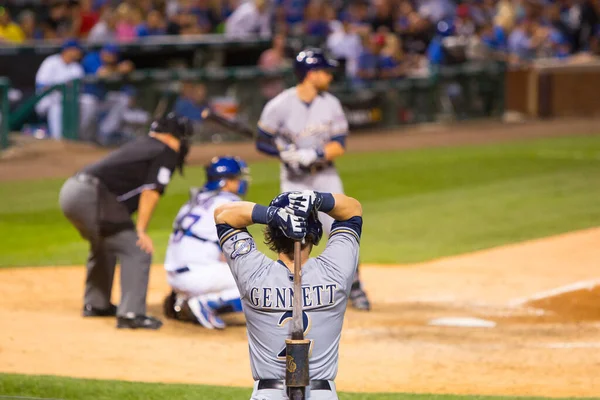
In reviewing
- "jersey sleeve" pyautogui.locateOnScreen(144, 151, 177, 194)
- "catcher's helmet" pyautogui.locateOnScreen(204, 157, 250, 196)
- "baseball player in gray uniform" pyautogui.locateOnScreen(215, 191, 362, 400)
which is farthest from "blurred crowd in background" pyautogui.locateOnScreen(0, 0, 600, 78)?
"baseball player in gray uniform" pyautogui.locateOnScreen(215, 191, 362, 400)

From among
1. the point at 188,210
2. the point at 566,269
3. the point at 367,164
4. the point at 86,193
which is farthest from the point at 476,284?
the point at 367,164

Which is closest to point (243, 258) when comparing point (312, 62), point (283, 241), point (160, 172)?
point (283, 241)

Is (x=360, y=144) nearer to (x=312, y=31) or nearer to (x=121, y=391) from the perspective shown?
(x=312, y=31)

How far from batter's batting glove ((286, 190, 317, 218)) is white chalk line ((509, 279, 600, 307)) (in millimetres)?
4866

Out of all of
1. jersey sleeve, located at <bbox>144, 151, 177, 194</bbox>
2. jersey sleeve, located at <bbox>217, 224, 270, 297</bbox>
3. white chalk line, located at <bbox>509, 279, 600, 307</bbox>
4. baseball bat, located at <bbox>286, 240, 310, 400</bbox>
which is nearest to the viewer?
baseball bat, located at <bbox>286, 240, 310, 400</bbox>

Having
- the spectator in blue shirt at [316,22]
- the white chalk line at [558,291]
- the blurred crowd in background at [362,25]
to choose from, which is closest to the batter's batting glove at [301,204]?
the white chalk line at [558,291]

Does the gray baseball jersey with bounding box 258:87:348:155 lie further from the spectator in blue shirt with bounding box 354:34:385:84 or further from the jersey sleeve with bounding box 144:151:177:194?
the spectator in blue shirt with bounding box 354:34:385:84

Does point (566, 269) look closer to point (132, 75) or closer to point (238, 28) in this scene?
point (132, 75)

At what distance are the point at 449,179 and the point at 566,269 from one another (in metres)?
5.73

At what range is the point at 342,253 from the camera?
4.36 meters

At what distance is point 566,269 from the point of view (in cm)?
1003

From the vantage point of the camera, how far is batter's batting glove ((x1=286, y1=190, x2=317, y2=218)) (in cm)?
414

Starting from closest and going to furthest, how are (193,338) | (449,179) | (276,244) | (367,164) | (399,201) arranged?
(276,244), (193,338), (399,201), (449,179), (367,164)

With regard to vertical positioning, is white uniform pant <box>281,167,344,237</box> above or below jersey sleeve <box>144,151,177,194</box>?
below
